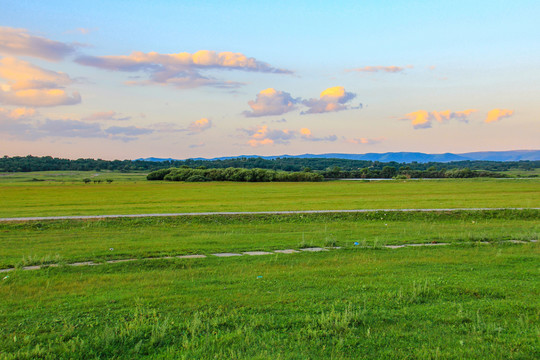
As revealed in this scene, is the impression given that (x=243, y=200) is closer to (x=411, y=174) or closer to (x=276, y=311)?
(x=276, y=311)

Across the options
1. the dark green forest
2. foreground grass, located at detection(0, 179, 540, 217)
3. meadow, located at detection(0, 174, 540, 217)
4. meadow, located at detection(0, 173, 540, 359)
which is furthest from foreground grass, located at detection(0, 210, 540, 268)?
the dark green forest

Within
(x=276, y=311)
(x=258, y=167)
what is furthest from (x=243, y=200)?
(x=258, y=167)

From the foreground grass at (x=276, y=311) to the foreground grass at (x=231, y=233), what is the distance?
3141mm

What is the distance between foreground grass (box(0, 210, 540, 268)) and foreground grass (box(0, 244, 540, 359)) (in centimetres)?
314

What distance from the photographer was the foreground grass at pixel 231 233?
49.6 feet

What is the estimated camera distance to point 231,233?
20.3 metres

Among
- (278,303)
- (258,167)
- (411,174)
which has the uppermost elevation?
(258,167)

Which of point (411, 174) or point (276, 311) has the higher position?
point (411, 174)

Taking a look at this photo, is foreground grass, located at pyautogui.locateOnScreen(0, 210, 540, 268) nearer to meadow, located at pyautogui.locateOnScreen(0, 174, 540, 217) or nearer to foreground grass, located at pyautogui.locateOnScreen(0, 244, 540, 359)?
foreground grass, located at pyautogui.locateOnScreen(0, 244, 540, 359)

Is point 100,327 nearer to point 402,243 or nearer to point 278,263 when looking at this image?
point 278,263

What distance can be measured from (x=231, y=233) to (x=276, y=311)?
1283cm

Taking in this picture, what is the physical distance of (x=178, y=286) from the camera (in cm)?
975

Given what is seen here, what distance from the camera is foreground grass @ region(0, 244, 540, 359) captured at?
6.11 metres

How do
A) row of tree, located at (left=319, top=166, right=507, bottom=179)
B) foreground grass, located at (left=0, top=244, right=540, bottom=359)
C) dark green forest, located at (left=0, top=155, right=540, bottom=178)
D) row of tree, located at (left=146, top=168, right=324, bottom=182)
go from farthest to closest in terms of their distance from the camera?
dark green forest, located at (left=0, top=155, right=540, bottom=178), row of tree, located at (left=319, top=166, right=507, bottom=179), row of tree, located at (left=146, top=168, right=324, bottom=182), foreground grass, located at (left=0, top=244, right=540, bottom=359)
